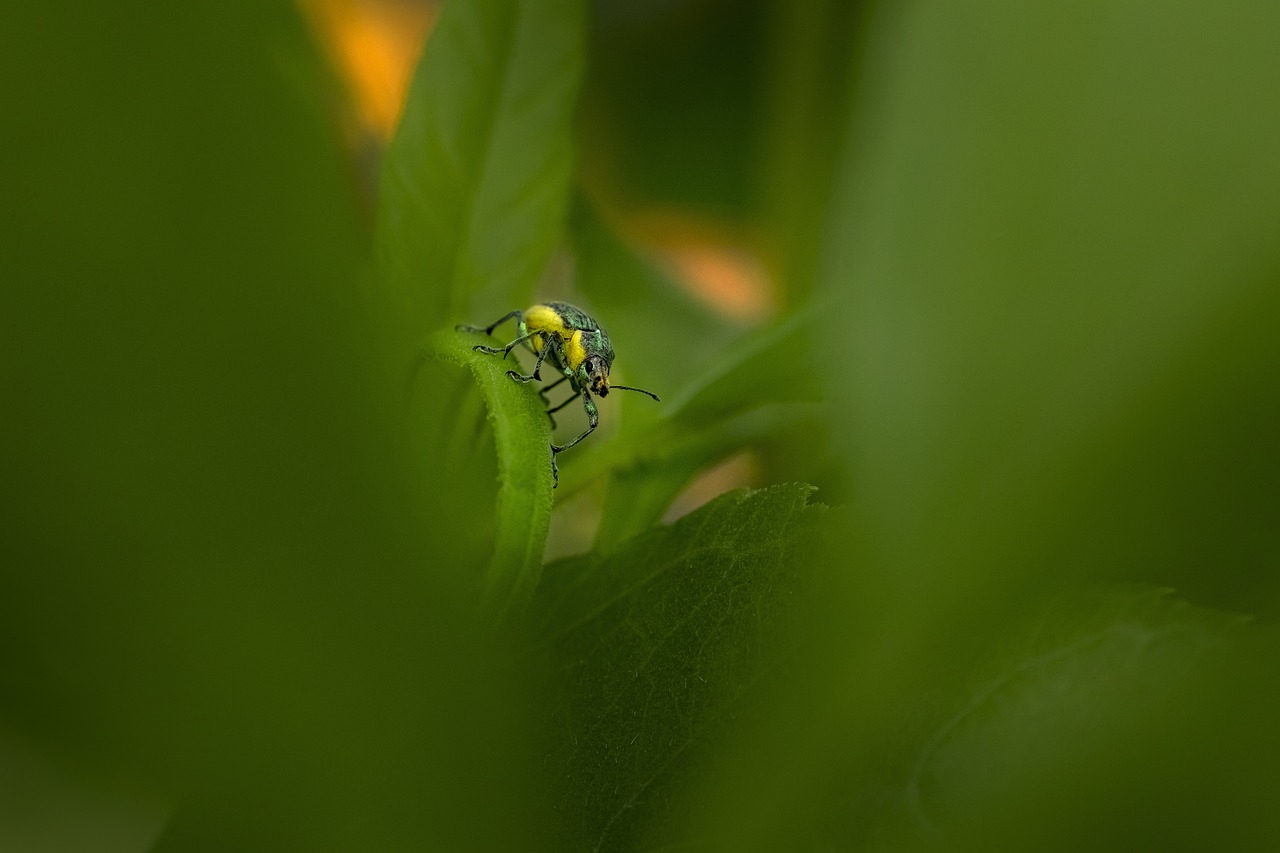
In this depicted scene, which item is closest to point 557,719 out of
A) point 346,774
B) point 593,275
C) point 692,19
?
point 346,774

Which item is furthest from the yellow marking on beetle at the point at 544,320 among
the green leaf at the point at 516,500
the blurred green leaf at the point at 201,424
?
the blurred green leaf at the point at 201,424

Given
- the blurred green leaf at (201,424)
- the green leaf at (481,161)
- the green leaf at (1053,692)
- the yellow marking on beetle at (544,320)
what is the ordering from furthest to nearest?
the yellow marking on beetle at (544,320) < the green leaf at (481,161) < the green leaf at (1053,692) < the blurred green leaf at (201,424)

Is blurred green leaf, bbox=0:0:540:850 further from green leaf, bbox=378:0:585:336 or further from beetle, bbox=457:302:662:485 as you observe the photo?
beetle, bbox=457:302:662:485

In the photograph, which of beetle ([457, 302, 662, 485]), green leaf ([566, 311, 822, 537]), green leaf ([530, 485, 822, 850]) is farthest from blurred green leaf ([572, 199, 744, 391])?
green leaf ([530, 485, 822, 850])

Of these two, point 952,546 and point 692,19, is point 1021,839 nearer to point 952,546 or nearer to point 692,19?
point 952,546

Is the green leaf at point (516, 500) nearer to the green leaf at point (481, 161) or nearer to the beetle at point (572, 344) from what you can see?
the green leaf at point (481, 161)

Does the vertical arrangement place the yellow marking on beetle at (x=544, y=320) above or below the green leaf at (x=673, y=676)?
above
